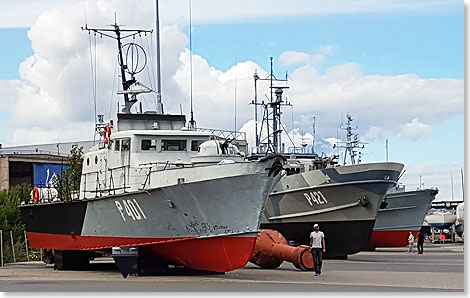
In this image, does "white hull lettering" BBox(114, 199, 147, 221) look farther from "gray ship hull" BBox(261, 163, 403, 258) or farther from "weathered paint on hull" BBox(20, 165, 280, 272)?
"gray ship hull" BBox(261, 163, 403, 258)

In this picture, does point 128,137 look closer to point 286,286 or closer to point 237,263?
point 237,263

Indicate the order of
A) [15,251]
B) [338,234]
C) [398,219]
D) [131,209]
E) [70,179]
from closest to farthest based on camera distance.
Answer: [131,209] < [338,234] < [15,251] < [70,179] < [398,219]

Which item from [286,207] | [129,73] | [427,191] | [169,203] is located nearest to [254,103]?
[427,191]

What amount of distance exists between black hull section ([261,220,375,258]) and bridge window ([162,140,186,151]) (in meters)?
7.24

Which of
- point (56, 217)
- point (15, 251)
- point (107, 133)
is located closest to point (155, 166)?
point (107, 133)

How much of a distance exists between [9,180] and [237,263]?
1308 inches

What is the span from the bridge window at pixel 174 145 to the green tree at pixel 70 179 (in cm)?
380

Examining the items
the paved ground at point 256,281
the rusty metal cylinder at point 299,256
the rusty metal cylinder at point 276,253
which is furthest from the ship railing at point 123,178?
the rusty metal cylinder at point 299,256

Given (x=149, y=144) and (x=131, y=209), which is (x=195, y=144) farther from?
(x=131, y=209)

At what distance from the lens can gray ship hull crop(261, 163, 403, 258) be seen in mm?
25875

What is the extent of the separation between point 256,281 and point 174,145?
476 cm

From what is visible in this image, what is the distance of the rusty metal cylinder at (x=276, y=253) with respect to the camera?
20.7 m

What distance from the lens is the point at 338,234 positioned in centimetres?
2658

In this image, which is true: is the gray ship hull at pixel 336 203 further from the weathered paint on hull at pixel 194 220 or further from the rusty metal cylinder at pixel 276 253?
the weathered paint on hull at pixel 194 220
